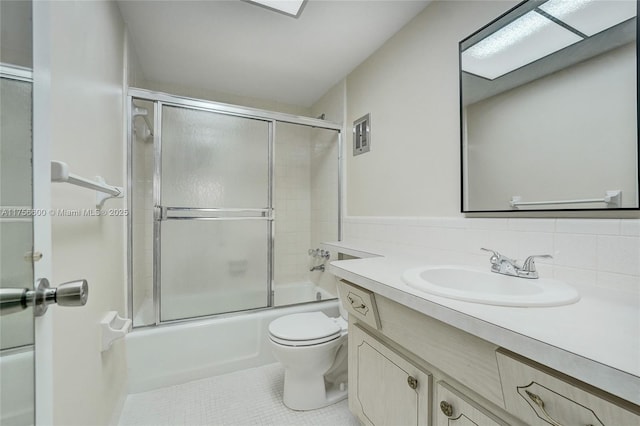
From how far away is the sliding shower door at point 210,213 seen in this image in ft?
5.97

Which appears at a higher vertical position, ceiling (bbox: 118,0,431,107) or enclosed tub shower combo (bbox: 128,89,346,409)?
ceiling (bbox: 118,0,431,107)

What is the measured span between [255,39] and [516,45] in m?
1.56

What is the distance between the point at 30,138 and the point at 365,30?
73.7 inches

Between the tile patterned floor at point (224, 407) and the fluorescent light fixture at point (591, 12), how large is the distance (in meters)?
1.96

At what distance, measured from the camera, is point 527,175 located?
1.12m

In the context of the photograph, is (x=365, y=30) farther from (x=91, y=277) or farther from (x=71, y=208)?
(x=91, y=277)

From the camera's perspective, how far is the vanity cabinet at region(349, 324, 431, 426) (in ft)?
2.90

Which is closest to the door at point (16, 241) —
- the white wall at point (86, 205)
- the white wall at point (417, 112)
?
the white wall at point (86, 205)

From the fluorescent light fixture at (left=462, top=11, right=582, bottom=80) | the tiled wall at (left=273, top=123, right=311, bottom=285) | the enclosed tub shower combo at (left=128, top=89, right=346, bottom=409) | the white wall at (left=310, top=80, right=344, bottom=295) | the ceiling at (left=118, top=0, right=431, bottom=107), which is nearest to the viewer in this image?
the fluorescent light fixture at (left=462, top=11, right=582, bottom=80)

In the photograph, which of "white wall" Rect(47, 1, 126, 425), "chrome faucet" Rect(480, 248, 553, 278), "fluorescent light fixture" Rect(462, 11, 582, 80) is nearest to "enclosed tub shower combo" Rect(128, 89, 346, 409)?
"white wall" Rect(47, 1, 126, 425)

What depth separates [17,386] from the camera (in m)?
0.45

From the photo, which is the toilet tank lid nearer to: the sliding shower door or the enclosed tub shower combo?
the enclosed tub shower combo

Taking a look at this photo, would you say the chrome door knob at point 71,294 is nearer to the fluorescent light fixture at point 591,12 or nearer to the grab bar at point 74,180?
the grab bar at point 74,180

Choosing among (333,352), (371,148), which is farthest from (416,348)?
(371,148)
